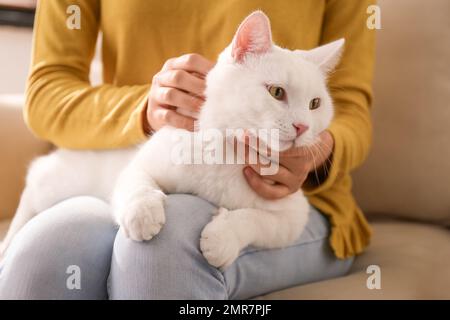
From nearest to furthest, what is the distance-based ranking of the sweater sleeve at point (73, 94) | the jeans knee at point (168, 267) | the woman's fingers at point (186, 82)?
the jeans knee at point (168, 267) → the woman's fingers at point (186, 82) → the sweater sleeve at point (73, 94)

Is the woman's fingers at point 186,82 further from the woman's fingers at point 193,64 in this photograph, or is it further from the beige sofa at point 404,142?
the beige sofa at point 404,142

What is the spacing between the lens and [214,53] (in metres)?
0.79

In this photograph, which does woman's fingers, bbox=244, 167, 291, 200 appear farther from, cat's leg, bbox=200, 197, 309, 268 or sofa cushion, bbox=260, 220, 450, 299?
sofa cushion, bbox=260, 220, 450, 299

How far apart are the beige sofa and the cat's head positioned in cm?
40

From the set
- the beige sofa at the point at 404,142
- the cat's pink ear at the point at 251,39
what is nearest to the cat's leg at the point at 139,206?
the cat's pink ear at the point at 251,39

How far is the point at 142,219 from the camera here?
61cm

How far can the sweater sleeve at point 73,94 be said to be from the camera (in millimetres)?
813

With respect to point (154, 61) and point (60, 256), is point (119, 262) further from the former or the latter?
point (154, 61)

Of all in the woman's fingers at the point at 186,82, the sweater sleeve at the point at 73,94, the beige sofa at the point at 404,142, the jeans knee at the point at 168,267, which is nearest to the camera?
the jeans knee at the point at 168,267

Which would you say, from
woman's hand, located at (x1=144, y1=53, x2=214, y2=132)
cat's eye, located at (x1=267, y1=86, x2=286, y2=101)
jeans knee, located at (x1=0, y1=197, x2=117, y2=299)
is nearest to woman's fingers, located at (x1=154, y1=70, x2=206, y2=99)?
woman's hand, located at (x1=144, y1=53, x2=214, y2=132)

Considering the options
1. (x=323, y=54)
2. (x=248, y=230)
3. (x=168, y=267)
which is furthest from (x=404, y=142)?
(x=168, y=267)

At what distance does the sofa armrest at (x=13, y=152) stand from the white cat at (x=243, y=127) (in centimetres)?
40

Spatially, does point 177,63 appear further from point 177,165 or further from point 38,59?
point 38,59
